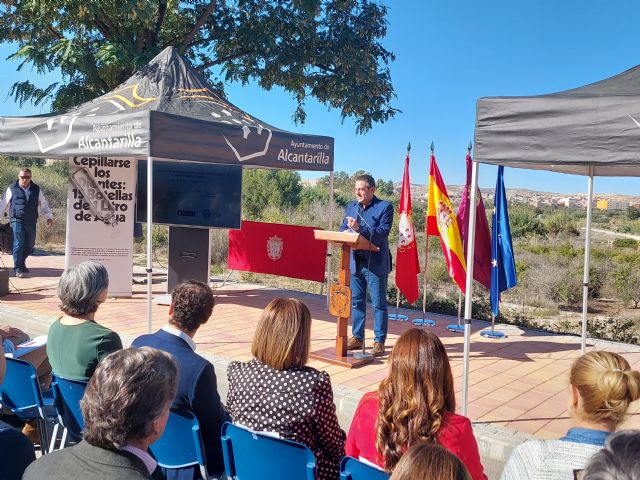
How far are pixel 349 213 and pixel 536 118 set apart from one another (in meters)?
2.81

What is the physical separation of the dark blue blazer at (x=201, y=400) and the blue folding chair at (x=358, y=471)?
3.10 ft

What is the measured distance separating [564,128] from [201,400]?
2.71 m

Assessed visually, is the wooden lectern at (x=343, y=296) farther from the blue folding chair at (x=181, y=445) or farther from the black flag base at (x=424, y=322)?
the blue folding chair at (x=181, y=445)

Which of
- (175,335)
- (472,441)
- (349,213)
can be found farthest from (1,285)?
(472,441)

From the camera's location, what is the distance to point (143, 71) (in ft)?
28.1

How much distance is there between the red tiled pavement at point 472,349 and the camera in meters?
4.86

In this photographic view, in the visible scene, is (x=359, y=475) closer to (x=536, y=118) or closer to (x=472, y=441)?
(x=472, y=441)

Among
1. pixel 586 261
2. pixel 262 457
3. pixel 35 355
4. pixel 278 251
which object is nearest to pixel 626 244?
pixel 278 251

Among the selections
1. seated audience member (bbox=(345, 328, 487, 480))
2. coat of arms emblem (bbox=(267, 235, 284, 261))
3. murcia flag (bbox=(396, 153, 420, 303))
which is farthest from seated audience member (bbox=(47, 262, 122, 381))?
coat of arms emblem (bbox=(267, 235, 284, 261))

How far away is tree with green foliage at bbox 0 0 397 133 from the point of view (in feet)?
37.5

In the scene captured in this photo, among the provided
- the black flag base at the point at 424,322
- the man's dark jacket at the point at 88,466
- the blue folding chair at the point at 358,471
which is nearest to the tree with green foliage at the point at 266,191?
the black flag base at the point at 424,322

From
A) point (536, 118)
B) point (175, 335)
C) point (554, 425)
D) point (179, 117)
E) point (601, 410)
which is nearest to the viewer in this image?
point (601, 410)

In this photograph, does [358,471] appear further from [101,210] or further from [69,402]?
[101,210]

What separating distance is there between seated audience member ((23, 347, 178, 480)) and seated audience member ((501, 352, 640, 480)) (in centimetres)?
120
